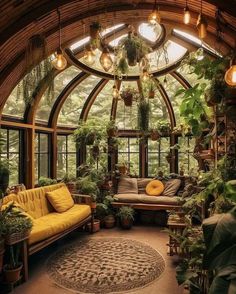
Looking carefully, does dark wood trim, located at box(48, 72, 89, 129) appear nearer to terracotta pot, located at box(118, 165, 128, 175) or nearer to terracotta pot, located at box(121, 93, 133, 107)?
terracotta pot, located at box(121, 93, 133, 107)

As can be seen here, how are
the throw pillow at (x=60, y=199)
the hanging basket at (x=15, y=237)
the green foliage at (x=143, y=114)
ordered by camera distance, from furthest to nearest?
1. the green foliage at (x=143, y=114)
2. the throw pillow at (x=60, y=199)
3. the hanging basket at (x=15, y=237)

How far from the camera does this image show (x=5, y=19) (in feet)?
10.1

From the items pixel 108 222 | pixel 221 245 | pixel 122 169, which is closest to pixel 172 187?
pixel 122 169

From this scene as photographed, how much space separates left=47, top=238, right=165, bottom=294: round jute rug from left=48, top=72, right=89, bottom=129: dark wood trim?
2.83 metres

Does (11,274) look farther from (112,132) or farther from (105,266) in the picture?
(112,132)

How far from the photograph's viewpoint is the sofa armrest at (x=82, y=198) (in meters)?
5.44

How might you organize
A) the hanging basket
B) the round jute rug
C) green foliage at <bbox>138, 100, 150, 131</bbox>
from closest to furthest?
the hanging basket → the round jute rug → green foliage at <bbox>138, 100, 150, 131</bbox>

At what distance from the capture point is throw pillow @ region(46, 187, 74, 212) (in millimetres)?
4832

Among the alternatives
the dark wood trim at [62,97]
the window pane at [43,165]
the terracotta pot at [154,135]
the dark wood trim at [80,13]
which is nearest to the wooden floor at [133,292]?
the window pane at [43,165]

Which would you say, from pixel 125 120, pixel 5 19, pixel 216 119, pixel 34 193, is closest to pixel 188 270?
pixel 216 119

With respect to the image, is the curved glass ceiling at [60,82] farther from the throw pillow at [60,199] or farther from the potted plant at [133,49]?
the potted plant at [133,49]

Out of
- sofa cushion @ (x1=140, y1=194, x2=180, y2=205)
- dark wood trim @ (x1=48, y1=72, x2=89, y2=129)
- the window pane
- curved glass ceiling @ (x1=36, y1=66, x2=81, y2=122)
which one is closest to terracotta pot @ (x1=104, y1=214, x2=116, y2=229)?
sofa cushion @ (x1=140, y1=194, x2=180, y2=205)

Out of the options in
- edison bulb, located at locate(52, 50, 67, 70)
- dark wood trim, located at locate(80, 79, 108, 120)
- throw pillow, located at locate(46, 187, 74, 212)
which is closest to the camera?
edison bulb, located at locate(52, 50, 67, 70)

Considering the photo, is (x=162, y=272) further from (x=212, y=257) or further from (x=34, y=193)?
(x=34, y=193)
